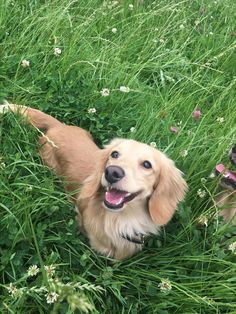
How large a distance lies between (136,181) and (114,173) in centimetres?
15

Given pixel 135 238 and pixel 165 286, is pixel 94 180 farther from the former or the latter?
pixel 165 286

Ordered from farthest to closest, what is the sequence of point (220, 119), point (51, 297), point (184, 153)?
point (220, 119) → point (184, 153) → point (51, 297)

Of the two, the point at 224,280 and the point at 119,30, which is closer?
the point at 224,280

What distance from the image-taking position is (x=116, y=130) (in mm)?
3207

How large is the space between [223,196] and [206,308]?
70cm

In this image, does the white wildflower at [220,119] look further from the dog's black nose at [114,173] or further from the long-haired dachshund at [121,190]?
the dog's black nose at [114,173]

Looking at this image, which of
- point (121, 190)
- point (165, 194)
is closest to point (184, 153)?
point (165, 194)

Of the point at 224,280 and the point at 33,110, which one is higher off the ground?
the point at 33,110

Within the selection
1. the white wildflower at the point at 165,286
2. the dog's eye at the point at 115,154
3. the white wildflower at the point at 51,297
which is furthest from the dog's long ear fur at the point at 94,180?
the white wildflower at the point at 51,297

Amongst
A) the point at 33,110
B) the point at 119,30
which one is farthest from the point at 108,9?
the point at 33,110

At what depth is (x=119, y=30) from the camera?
157 inches

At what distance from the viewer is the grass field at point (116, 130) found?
220 cm

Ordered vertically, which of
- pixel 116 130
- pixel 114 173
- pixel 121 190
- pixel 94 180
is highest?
pixel 114 173

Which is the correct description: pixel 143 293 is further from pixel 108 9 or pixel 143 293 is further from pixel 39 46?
pixel 108 9
